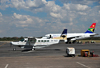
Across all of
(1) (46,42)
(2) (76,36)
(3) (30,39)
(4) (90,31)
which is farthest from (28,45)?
(4) (90,31)

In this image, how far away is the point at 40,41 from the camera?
31.6 m

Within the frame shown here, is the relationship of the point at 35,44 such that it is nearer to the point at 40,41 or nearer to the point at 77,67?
the point at 40,41

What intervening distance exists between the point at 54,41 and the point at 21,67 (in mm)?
20295

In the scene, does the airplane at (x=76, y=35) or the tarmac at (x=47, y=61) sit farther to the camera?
the airplane at (x=76, y=35)

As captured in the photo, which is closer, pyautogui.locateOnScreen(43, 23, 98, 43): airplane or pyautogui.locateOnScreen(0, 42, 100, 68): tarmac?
pyautogui.locateOnScreen(0, 42, 100, 68): tarmac

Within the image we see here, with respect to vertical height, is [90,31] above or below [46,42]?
above

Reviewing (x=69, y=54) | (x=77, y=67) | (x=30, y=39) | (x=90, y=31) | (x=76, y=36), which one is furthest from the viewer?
(x=90, y=31)

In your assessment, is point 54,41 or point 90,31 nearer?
point 54,41

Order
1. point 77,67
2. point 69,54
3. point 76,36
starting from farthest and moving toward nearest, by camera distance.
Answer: point 76,36
point 69,54
point 77,67

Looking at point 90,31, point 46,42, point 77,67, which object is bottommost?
point 77,67

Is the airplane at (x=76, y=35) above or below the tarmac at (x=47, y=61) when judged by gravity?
above

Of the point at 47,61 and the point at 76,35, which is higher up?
the point at 76,35

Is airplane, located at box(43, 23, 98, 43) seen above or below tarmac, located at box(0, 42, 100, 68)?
above

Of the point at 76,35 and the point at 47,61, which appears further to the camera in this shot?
the point at 76,35
